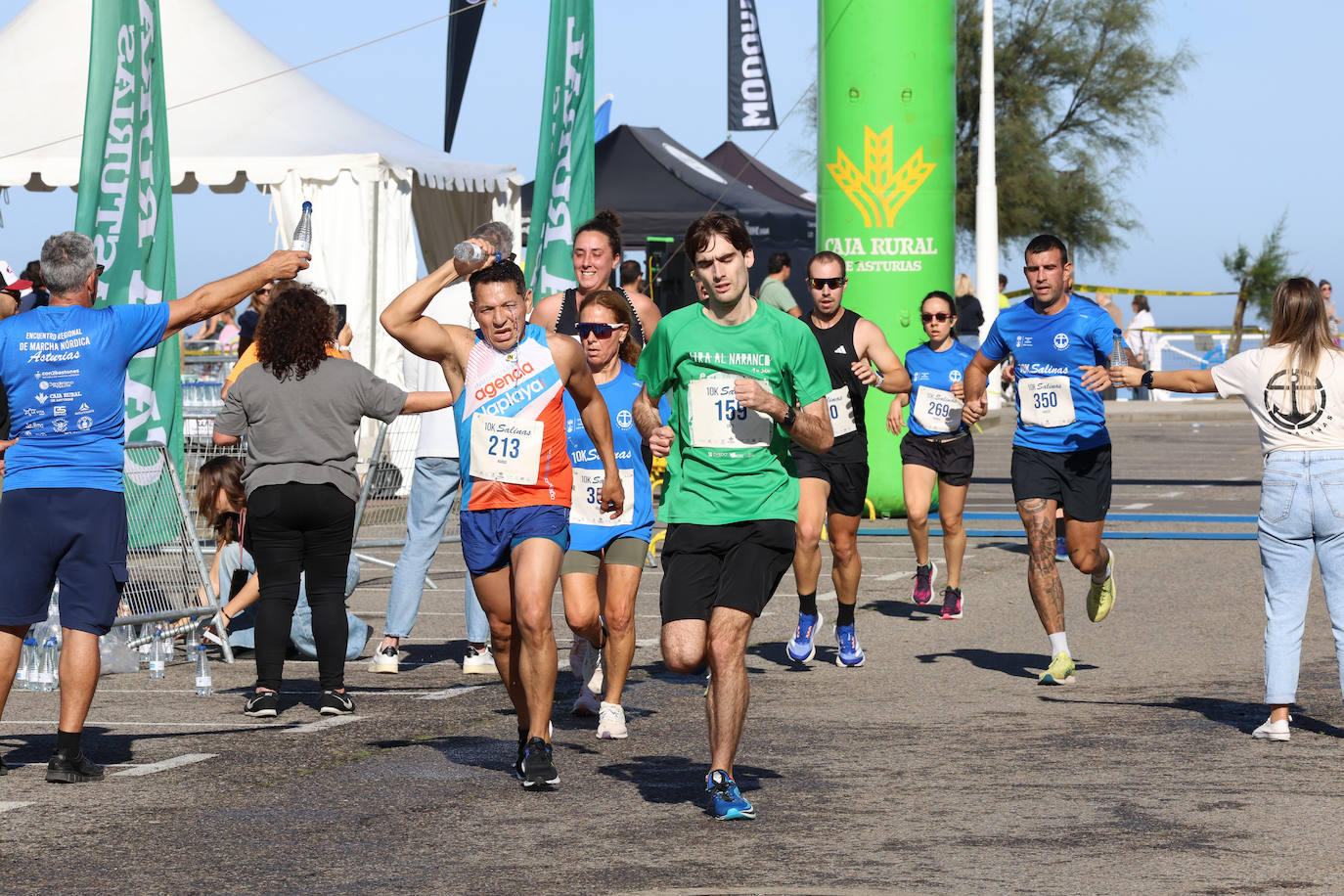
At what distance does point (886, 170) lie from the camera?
16781 millimetres

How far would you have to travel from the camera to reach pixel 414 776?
6.73 meters

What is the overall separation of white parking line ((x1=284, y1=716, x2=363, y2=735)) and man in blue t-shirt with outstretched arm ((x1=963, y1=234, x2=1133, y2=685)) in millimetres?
3304

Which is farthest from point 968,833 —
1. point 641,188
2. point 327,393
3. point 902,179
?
point 641,188

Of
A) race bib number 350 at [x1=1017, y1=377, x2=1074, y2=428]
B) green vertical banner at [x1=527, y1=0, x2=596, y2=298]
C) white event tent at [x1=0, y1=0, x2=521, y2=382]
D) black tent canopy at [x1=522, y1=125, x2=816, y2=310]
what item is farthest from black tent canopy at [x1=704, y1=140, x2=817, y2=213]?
race bib number 350 at [x1=1017, y1=377, x2=1074, y2=428]

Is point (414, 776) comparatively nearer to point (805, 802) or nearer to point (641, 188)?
point (805, 802)

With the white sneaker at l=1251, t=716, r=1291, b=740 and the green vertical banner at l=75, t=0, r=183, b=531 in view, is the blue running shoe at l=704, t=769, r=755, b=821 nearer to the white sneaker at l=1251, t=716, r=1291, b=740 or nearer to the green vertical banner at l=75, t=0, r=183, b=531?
the white sneaker at l=1251, t=716, r=1291, b=740

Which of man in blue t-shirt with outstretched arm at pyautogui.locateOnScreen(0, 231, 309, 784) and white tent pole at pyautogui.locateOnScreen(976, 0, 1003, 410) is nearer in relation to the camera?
man in blue t-shirt with outstretched arm at pyautogui.locateOnScreen(0, 231, 309, 784)

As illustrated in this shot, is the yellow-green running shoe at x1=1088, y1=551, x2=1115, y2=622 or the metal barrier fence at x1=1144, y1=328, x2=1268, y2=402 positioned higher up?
the metal barrier fence at x1=1144, y1=328, x2=1268, y2=402

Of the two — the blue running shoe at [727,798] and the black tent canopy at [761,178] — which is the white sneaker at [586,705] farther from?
the black tent canopy at [761,178]

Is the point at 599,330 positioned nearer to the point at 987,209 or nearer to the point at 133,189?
the point at 133,189

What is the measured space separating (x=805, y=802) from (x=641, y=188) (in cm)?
2286

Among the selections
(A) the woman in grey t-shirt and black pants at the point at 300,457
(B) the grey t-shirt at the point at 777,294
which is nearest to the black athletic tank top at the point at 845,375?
(A) the woman in grey t-shirt and black pants at the point at 300,457

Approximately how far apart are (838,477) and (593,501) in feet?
7.73

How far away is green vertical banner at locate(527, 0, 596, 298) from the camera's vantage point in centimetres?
1229
